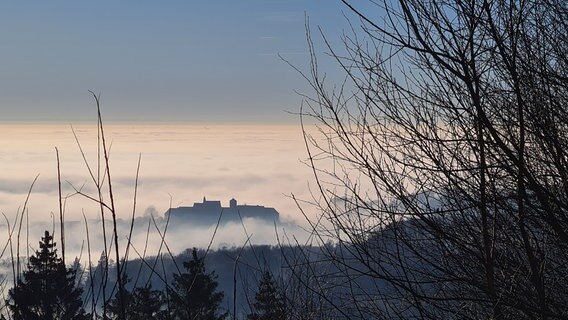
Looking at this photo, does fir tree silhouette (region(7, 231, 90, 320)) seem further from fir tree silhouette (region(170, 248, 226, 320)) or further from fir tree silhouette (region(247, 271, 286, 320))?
fir tree silhouette (region(247, 271, 286, 320))

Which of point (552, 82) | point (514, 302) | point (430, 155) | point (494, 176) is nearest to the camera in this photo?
point (494, 176)

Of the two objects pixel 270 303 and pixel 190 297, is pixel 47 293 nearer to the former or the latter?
pixel 190 297

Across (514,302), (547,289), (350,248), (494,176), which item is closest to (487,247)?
(494,176)

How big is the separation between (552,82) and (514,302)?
1530 mm

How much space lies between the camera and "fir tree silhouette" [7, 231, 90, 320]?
274 centimetres

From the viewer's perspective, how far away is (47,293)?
2783 mm

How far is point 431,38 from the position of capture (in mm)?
4090

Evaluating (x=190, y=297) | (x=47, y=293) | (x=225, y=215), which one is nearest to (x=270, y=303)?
(x=225, y=215)

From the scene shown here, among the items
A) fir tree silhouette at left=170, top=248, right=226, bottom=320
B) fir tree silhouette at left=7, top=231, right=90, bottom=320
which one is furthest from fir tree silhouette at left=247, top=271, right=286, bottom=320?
fir tree silhouette at left=7, top=231, right=90, bottom=320

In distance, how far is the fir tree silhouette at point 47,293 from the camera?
9.00 feet

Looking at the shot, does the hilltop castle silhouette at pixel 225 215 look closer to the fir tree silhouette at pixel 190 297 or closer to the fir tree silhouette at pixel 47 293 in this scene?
the fir tree silhouette at pixel 190 297

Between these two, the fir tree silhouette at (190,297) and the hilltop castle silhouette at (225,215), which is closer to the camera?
the fir tree silhouette at (190,297)

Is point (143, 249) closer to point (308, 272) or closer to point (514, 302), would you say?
point (308, 272)

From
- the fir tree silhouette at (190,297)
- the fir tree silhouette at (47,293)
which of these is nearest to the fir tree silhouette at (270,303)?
the fir tree silhouette at (190,297)
